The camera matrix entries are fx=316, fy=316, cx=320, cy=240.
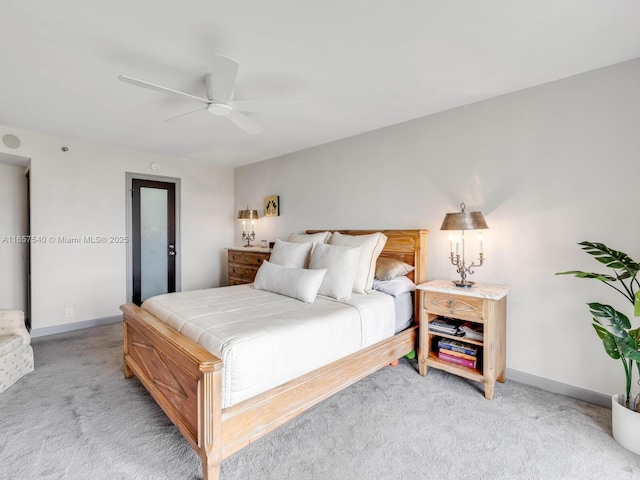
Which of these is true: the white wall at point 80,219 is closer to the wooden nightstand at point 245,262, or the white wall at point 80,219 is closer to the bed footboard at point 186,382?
the wooden nightstand at point 245,262

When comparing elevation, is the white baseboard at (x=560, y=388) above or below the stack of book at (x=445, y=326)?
below

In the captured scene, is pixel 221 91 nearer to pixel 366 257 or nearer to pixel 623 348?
pixel 366 257

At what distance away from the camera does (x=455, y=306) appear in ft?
8.39

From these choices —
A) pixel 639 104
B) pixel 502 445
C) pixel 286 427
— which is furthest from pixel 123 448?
pixel 639 104

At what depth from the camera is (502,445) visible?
73.9 inches

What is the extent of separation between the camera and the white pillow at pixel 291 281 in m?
2.62

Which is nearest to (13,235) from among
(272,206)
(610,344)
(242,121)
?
(272,206)

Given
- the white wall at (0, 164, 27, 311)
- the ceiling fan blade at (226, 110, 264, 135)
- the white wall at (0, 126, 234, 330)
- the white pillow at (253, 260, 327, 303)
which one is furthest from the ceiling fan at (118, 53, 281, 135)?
the white wall at (0, 164, 27, 311)

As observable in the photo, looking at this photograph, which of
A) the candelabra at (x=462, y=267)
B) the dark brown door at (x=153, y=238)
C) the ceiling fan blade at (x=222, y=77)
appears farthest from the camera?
the dark brown door at (x=153, y=238)

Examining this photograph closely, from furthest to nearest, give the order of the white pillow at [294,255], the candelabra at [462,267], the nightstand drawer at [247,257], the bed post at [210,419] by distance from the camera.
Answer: the nightstand drawer at [247,257] < the white pillow at [294,255] < the candelabra at [462,267] < the bed post at [210,419]

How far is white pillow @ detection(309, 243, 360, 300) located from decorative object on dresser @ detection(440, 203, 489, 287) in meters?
0.82

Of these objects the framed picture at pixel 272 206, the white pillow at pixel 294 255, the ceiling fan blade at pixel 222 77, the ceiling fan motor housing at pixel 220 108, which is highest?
the ceiling fan blade at pixel 222 77

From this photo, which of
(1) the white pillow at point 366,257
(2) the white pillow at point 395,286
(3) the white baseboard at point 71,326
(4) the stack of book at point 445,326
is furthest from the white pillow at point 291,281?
(3) the white baseboard at point 71,326

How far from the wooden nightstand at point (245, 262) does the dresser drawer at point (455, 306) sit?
7.68ft
